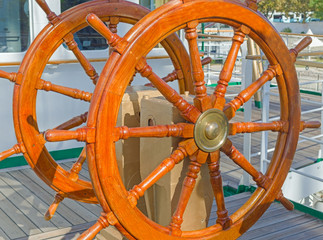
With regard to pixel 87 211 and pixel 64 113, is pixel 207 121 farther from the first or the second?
pixel 64 113

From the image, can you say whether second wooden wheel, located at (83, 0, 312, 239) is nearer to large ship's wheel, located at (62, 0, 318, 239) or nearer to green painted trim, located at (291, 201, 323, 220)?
large ship's wheel, located at (62, 0, 318, 239)

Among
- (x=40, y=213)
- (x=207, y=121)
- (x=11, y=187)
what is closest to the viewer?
(x=207, y=121)

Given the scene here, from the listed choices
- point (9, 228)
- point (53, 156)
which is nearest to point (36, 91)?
point (9, 228)

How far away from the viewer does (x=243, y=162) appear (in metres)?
1.89

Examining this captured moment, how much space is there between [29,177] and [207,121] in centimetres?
253

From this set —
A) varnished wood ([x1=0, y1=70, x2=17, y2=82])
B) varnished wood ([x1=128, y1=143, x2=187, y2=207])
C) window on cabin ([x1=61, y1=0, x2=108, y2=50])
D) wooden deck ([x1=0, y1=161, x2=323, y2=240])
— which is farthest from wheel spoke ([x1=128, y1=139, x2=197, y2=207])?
window on cabin ([x1=61, y1=0, x2=108, y2=50])

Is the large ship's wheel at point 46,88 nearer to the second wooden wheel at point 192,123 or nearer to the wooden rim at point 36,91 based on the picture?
the wooden rim at point 36,91

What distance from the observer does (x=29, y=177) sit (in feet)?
12.8

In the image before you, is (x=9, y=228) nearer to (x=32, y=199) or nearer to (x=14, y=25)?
(x=32, y=199)

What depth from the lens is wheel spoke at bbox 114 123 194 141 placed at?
157 centimetres

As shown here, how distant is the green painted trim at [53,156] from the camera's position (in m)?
4.16

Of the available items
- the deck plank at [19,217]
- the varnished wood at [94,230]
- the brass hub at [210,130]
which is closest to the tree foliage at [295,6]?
the deck plank at [19,217]

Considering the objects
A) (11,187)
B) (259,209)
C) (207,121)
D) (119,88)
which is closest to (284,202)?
(259,209)

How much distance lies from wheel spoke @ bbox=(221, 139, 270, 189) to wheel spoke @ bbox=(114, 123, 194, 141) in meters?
0.19
